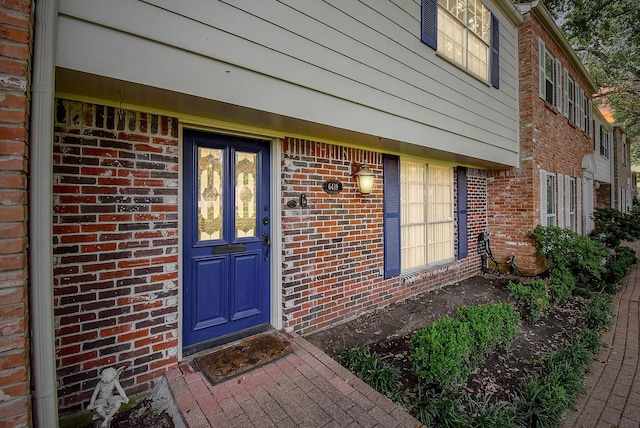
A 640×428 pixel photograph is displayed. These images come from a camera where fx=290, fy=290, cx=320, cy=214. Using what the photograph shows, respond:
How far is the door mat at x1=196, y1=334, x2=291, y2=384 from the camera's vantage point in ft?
7.62

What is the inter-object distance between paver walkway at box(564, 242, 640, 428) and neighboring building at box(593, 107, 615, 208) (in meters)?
9.60

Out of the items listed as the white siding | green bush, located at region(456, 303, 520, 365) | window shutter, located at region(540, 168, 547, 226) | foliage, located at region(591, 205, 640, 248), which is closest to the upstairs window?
the white siding

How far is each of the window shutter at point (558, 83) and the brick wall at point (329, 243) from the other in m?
6.05

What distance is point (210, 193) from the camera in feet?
9.03

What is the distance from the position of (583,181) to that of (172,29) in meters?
11.5

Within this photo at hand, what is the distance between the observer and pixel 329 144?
3557 millimetres

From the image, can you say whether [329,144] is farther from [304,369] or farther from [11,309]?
[11,309]

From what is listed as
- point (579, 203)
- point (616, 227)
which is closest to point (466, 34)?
point (579, 203)

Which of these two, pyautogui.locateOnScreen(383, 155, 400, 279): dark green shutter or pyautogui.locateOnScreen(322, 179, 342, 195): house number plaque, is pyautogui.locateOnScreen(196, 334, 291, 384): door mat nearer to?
pyautogui.locateOnScreen(322, 179, 342, 195): house number plaque

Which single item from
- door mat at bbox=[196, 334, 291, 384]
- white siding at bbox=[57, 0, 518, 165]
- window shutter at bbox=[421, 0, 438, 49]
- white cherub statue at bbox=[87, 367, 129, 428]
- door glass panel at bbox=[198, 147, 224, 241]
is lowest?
door mat at bbox=[196, 334, 291, 384]

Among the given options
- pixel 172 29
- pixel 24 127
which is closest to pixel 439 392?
pixel 24 127

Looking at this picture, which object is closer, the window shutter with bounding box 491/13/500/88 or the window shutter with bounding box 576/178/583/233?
the window shutter with bounding box 491/13/500/88

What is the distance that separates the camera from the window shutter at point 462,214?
5607 mm

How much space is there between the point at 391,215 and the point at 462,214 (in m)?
2.20
